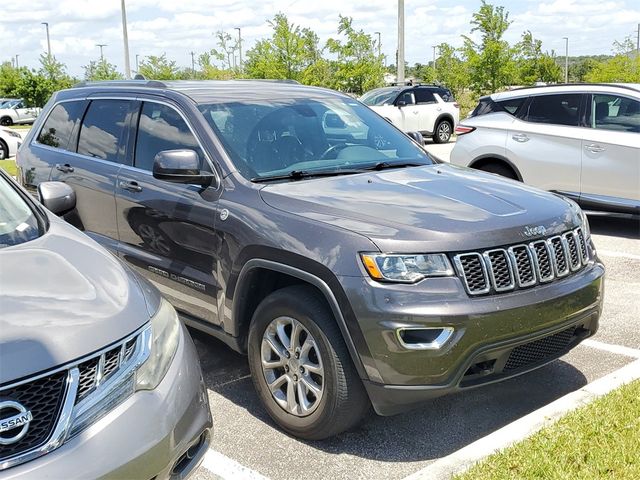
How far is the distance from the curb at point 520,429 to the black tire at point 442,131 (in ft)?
58.4

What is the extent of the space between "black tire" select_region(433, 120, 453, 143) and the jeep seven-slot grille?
1803 cm

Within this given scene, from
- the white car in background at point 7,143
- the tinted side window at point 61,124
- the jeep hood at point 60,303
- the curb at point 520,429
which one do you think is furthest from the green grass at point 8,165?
→ the curb at point 520,429

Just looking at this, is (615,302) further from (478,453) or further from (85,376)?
(85,376)

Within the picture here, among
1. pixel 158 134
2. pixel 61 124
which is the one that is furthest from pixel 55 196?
pixel 61 124

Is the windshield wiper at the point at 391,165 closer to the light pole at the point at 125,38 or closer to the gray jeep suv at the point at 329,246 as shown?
the gray jeep suv at the point at 329,246

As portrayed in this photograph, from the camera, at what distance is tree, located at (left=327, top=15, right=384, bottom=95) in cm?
2925

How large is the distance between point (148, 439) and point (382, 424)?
180 cm

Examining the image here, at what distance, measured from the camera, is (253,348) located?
12.5 feet

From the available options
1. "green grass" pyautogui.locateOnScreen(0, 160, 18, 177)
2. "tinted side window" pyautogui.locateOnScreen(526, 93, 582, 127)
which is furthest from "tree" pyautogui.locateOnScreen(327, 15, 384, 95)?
"tinted side window" pyautogui.locateOnScreen(526, 93, 582, 127)

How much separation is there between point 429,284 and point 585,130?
596 centimetres

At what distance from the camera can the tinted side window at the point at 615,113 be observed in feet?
26.3

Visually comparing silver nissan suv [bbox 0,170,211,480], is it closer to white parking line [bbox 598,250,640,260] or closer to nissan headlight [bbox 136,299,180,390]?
nissan headlight [bbox 136,299,180,390]

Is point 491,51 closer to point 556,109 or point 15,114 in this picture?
point 556,109

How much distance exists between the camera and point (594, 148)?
8180mm
